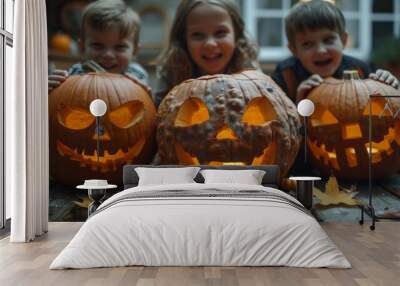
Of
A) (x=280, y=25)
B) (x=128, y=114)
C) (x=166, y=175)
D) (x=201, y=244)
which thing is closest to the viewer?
(x=201, y=244)

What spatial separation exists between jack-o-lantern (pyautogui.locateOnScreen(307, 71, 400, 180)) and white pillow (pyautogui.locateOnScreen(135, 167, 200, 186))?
4.31 ft

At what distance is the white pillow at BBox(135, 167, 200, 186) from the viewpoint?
5.45 meters

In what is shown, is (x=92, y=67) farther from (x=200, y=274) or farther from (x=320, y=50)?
(x=200, y=274)

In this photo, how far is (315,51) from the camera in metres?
6.07

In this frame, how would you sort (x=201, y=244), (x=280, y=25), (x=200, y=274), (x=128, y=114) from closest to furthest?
(x=200, y=274), (x=201, y=244), (x=128, y=114), (x=280, y=25)

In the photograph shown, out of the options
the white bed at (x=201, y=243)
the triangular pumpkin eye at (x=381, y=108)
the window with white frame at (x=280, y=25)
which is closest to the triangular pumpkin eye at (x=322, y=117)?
the triangular pumpkin eye at (x=381, y=108)

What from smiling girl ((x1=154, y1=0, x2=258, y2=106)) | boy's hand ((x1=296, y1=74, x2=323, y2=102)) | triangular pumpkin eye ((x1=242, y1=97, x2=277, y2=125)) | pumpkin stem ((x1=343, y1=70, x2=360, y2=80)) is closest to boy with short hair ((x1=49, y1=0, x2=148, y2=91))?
smiling girl ((x1=154, y1=0, x2=258, y2=106))

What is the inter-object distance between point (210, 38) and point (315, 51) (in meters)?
1.04

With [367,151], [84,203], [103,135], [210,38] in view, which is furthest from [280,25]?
[84,203]

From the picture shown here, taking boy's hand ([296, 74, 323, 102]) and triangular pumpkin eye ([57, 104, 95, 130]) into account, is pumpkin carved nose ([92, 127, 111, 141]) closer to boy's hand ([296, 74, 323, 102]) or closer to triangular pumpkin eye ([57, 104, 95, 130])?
triangular pumpkin eye ([57, 104, 95, 130])

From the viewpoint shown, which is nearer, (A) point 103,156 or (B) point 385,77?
(A) point 103,156

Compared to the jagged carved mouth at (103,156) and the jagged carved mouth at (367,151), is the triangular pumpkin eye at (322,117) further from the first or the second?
the jagged carved mouth at (103,156)

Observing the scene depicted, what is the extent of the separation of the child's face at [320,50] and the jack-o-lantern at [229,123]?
49cm

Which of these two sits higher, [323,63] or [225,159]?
[323,63]
